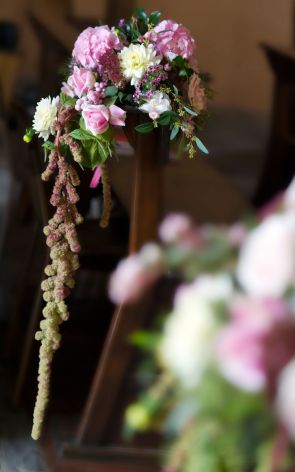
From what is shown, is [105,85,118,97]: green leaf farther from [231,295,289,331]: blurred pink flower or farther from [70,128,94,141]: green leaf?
[231,295,289,331]: blurred pink flower

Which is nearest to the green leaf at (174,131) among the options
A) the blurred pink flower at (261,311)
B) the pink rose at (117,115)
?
the pink rose at (117,115)

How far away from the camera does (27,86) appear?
566 centimetres

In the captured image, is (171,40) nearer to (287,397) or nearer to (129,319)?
(129,319)

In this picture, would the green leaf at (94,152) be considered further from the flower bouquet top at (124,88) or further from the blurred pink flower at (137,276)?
the blurred pink flower at (137,276)

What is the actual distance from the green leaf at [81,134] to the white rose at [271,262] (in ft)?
2.47

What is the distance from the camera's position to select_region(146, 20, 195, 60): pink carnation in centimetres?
146

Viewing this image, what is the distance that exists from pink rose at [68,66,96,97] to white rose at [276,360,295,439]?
2.94 ft

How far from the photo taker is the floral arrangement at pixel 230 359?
60 centimetres

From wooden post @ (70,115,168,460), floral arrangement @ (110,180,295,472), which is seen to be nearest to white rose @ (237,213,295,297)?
floral arrangement @ (110,180,295,472)

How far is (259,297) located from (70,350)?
3.23ft

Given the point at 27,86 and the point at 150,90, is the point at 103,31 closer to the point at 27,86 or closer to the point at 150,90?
the point at 150,90

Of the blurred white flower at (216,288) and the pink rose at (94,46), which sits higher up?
the blurred white flower at (216,288)

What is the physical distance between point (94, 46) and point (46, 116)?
16 cm

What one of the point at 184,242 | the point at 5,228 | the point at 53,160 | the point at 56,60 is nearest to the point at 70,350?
the point at 53,160
